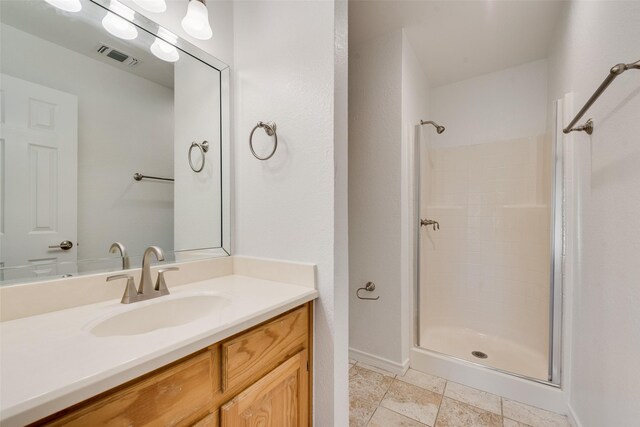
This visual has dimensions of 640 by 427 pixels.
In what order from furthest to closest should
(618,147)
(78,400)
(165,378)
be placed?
(618,147) < (165,378) < (78,400)

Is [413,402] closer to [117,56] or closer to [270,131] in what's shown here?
[270,131]

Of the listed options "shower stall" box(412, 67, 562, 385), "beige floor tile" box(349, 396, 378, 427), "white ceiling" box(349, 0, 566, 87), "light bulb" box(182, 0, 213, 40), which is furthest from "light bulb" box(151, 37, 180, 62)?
"beige floor tile" box(349, 396, 378, 427)

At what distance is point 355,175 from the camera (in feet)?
6.72

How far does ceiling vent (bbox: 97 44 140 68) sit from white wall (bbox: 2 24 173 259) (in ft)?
0.14

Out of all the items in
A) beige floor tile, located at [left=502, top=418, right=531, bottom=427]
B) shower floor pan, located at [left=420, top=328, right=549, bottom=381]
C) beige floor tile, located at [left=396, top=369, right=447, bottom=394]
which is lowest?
beige floor tile, located at [left=396, top=369, right=447, bottom=394]

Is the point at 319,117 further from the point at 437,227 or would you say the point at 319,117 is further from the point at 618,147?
the point at 437,227

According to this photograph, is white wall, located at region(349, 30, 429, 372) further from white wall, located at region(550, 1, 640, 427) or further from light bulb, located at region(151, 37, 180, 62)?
light bulb, located at region(151, 37, 180, 62)

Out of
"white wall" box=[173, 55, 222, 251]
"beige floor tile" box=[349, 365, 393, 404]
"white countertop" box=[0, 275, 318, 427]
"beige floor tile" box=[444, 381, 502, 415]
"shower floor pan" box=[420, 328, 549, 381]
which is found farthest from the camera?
"shower floor pan" box=[420, 328, 549, 381]

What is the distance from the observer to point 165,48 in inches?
46.1

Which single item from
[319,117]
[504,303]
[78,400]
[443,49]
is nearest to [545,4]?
[443,49]

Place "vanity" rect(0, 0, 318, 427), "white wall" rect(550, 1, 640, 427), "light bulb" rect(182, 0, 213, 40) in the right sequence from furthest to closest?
"light bulb" rect(182, 0, 213, 40), "white wall" rect(550, 1, 640, 427), "vanity" rect(0, 0, 318, 427)

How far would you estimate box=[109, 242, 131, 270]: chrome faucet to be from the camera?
0.99m

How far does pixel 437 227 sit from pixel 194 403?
232cm

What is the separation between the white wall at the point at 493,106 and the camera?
2195 mm
